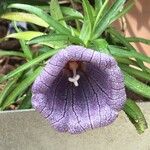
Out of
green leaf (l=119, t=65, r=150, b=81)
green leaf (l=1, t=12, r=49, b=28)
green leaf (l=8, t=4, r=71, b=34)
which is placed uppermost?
green leaf (l=8, t=4, r=71, b=34)

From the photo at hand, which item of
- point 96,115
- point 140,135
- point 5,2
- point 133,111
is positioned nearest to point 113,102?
point 96,115

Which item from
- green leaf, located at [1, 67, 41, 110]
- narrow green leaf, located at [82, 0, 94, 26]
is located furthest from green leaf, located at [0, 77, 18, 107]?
narrow green leaf, located at [82, 0, 94, 26]

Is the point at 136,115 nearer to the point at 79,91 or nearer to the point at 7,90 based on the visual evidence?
the point at 79,91

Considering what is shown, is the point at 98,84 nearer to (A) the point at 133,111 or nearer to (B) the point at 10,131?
(A) the point at 133,111

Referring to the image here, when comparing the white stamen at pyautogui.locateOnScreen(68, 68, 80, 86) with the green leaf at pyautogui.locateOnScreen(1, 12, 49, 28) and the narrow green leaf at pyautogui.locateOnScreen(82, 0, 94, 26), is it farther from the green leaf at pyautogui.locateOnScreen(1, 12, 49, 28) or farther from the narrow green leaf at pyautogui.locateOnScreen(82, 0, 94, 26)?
the green leaf at pyautogui.locateOnScreen(1, 12, 49, 28)

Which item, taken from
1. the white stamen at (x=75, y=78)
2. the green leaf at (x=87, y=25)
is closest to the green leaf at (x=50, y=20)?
the green leaf at (x=87, y=25)

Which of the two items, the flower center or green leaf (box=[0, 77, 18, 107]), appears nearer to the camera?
the flower center

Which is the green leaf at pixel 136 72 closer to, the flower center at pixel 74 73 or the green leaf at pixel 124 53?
the green leaf at pixel 124 53

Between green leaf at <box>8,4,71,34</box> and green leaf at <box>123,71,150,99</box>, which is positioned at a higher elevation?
green leaf at <box>8,4,71,34</box>

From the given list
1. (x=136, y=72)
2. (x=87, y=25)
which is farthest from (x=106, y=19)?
(x=136, y=72)
